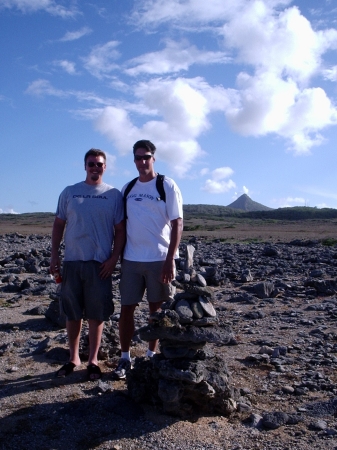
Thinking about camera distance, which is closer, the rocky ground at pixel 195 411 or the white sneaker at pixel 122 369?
the rocky ground at pixel 195 411

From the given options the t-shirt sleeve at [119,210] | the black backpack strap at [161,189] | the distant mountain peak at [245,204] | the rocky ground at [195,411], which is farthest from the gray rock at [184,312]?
the distant mountain peak at [245,204]

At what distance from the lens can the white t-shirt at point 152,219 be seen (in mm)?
5742

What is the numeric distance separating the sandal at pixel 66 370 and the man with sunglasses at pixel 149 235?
0.57 meters

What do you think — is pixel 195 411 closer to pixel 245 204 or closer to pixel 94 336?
pixel 94 336

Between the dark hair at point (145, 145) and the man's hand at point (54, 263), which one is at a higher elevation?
the dark hair at point (145, 145)

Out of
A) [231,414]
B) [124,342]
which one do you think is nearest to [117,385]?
[124,342]

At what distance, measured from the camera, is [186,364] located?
5199 millimetres

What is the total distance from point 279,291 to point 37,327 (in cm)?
607

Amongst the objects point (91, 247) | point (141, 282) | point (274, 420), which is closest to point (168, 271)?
point (141, 282)

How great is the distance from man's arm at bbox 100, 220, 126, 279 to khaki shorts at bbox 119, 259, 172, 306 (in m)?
0.13

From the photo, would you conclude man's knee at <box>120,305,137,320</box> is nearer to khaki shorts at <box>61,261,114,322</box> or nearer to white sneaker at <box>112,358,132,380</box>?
khaki shorts at <box>61,261,114,322</box>

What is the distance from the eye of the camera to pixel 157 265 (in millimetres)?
5762

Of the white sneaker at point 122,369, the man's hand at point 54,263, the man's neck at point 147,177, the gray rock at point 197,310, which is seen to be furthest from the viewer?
the man's hand at point 54,263

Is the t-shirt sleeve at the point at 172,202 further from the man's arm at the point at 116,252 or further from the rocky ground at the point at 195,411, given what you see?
the rocky ground at the point at 195,411
